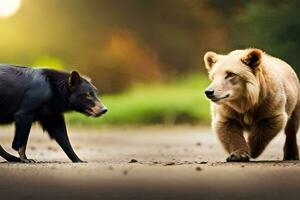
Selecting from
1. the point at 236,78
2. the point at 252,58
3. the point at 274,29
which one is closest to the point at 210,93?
the point at 236,78

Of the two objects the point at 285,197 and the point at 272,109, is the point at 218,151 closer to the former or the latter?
the point at 272,109

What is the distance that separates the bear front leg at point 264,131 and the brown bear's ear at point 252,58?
23.3 inches

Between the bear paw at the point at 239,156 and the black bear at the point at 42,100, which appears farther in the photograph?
the black bear at the point at 42,100

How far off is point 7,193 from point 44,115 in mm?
3356

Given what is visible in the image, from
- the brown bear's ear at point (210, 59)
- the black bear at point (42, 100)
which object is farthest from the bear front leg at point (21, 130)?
the brown bear's ear at point (210, 59)

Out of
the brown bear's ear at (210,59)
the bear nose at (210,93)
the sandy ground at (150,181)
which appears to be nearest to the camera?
the sandy ground at (150,181)

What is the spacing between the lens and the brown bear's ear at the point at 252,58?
9.39 metres

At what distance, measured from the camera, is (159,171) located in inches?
324

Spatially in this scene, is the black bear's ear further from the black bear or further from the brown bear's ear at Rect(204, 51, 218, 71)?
the brown bear's ear at Rect(204, 51, 218, 71)

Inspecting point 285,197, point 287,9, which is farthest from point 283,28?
point 285,197

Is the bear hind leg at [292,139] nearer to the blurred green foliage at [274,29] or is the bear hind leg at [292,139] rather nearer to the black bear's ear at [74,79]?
the black bear's ear at [74,79]

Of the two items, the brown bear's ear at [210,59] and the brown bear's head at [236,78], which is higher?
the brown bear's ear at [210,59]

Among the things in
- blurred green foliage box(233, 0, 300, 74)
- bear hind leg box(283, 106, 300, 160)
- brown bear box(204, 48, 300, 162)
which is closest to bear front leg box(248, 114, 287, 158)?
brown bear box(204, 48, 300, 162)

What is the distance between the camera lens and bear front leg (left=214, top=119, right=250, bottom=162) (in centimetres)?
935
